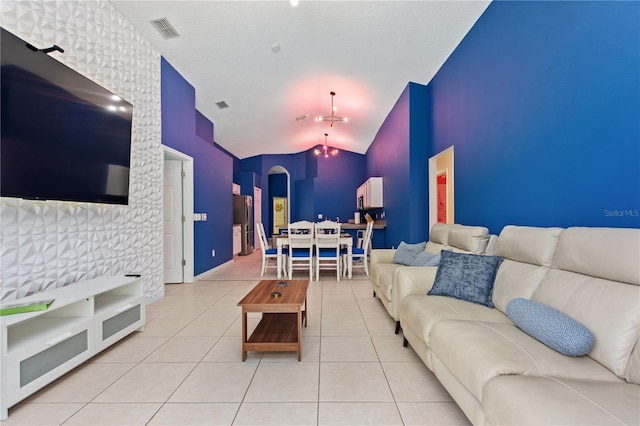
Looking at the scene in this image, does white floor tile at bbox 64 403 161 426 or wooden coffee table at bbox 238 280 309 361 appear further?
wooden coffee table at bbox 238 280 309 361

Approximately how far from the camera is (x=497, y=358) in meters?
1.25

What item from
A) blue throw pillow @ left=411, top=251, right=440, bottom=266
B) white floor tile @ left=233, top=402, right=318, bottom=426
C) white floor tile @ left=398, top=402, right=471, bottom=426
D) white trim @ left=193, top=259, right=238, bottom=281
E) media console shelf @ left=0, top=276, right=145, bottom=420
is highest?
blue throw pillow @ left=411, top=251, right=440, bottom=266

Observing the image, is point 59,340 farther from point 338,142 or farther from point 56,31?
point 338,142

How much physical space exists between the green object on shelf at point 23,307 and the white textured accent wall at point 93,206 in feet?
1.11

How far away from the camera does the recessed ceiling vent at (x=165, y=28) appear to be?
325cm

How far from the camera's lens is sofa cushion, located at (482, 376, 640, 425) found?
90 cm

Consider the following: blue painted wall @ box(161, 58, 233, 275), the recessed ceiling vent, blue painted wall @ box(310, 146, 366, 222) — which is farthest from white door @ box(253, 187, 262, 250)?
the recessed ceiling vent

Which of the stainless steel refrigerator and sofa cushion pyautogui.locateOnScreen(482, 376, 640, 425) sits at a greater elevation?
the stainless steel refrigerator

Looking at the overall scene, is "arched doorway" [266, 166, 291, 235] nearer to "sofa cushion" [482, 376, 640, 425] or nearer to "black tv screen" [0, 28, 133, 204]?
"black tv screen" [0, 28, 133, 204]

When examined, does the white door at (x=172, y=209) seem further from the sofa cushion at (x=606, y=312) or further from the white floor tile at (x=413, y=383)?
the sofa cushion at (x=606, y=312)

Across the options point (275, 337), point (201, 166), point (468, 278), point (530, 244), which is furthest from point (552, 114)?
point (201, 166)

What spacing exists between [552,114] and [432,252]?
1751mm

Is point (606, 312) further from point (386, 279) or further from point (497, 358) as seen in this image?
point (386, 279)

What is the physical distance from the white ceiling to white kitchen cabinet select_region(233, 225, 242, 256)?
9.52 ft
